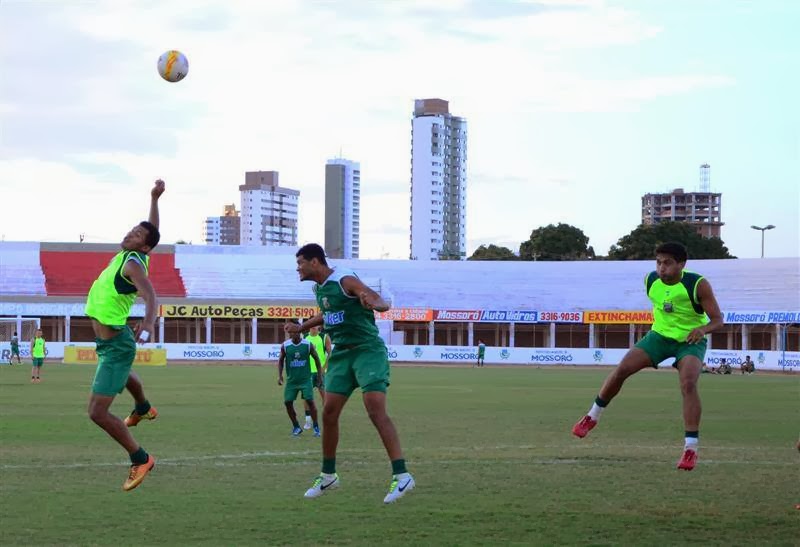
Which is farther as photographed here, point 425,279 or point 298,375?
point 425,279

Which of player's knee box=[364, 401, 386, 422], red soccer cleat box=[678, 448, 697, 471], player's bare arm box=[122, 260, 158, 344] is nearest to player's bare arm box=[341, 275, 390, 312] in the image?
player's knee box=[364, 401, 386, 422]

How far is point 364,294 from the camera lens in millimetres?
11055

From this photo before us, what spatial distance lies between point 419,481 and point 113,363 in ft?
14.3

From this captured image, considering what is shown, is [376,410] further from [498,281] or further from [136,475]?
[498,281]

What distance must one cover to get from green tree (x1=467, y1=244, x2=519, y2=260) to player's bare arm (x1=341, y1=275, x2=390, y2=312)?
126211 mm

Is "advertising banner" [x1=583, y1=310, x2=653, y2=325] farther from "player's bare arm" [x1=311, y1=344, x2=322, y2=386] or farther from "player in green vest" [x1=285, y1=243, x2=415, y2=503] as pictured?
"player in green vest" [x1=285, y1=243, x2=415, y2=503]

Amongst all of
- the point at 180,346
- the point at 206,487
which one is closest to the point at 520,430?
the point at 206,487

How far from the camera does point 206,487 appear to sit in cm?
1336

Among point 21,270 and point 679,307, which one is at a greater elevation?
point 21,270

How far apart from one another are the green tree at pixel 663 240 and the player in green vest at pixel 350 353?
111 metres

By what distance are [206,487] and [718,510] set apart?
585cm

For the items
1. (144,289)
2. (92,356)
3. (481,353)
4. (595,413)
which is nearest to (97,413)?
(144,289)

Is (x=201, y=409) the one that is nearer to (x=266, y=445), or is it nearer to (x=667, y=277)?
(x=266, y=445)

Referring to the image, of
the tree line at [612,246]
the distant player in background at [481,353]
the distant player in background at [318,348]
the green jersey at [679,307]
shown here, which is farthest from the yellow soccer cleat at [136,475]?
the tree line at [612,246]
